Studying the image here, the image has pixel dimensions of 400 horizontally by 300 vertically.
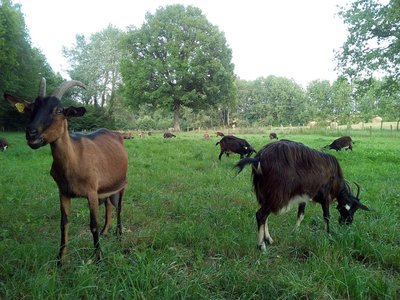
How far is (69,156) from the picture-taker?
3.22 m

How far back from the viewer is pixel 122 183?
4.34 m

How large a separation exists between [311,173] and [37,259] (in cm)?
339

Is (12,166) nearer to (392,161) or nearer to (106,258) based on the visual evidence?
(106,258)

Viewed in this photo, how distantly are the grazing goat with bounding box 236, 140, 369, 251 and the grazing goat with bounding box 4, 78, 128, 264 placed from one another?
5.42 ft

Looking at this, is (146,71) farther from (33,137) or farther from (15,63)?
(33,137)

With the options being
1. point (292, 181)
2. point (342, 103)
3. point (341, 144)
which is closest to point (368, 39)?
point (341, 144)

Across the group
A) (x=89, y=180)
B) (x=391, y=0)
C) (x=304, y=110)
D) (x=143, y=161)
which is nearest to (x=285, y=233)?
(x=89, y=180)

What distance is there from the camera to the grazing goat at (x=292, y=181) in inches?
155

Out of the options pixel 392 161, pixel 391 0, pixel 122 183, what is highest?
pixel 391 0

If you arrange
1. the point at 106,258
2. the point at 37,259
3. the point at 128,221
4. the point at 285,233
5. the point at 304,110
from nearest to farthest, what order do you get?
the point at 37,259
the point at 106,258
the point at 285,233
the point at 128,221
the point at 304,110

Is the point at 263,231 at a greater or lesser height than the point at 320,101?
lesser

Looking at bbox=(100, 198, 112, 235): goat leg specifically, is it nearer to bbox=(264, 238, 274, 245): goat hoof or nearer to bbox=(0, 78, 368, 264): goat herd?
bbox=(0, 78, 368, 264): goat herd

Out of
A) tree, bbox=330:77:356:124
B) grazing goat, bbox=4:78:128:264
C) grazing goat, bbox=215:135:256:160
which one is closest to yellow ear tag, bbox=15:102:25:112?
grazing goat, bbox=4:78:128:264

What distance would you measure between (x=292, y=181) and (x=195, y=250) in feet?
4.96
